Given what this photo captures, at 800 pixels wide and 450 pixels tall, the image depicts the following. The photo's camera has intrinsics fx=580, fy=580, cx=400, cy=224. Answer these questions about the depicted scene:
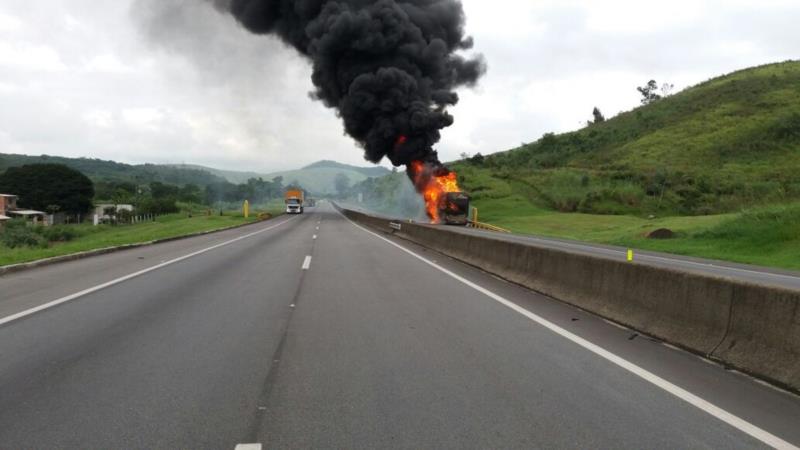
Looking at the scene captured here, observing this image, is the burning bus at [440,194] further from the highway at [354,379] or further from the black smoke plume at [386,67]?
the highway at [354,379]

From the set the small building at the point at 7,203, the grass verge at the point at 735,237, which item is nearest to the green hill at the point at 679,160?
the grass verge at the point at 735,237

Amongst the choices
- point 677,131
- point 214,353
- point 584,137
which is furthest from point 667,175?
point 214,353

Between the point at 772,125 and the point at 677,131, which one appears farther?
the point at 677,131

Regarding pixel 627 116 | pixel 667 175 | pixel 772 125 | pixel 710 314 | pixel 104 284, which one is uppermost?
pixel 627 116

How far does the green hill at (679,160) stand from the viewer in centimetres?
4922

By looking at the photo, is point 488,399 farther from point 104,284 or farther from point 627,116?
point 627,116

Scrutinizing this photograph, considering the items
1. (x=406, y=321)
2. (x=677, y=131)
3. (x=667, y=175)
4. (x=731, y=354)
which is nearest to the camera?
(x=731, y=354)

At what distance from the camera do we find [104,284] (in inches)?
429

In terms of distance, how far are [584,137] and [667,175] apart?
130ft

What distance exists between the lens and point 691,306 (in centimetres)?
629

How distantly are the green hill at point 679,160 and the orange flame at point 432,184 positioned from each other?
45.8 feet

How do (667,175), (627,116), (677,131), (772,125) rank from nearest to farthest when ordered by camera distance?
1. (667,175)
2. (772,125)
3. (677,131)
4. (627,116)

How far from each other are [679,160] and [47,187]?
85.3m

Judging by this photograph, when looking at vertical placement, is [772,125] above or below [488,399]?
above
